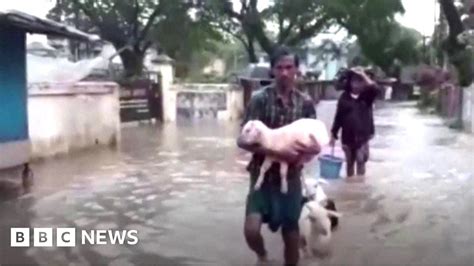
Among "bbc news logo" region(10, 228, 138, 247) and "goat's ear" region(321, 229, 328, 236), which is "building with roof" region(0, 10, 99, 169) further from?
"goat's ear" region(321, 229, 328, 236)

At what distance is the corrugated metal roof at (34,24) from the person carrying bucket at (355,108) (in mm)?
3531

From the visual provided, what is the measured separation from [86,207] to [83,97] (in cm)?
777

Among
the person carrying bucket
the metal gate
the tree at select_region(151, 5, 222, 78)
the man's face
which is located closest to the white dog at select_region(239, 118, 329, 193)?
the man's face

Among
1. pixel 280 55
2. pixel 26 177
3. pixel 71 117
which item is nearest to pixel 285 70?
pixel 280 55

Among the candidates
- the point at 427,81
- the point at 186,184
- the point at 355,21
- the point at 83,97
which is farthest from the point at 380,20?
the point at 186,184

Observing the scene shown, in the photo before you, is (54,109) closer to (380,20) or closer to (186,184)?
(186,184)

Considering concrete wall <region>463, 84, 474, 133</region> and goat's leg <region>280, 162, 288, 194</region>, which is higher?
goat's leg <region>280, 162, 288, 194</region>

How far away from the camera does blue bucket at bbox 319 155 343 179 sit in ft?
37.3

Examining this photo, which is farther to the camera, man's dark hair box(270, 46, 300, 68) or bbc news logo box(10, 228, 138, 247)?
bbc news logo box(10, 228, 138, 247)

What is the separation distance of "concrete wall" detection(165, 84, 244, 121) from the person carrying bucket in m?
21.3

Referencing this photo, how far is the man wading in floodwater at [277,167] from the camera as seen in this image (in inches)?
241

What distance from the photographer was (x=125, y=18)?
36.0m

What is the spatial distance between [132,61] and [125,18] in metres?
2.46

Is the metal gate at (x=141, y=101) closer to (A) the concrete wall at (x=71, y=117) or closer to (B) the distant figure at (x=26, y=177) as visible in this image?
(A) the concrete wall at (x=71, y=117)
